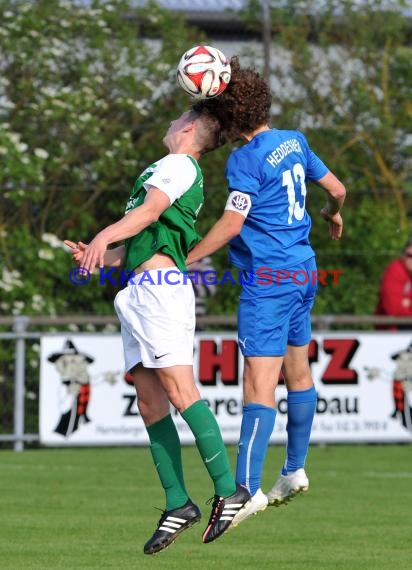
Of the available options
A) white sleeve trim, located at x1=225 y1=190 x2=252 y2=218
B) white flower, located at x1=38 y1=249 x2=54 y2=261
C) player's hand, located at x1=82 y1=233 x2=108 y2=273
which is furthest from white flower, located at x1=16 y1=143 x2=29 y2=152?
player's hand, located at x1=82 y1=233 x2=108 y2=273

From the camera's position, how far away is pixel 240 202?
666 cm

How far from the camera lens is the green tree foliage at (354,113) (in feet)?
46.7

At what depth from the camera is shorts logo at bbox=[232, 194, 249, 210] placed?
21.8 feet

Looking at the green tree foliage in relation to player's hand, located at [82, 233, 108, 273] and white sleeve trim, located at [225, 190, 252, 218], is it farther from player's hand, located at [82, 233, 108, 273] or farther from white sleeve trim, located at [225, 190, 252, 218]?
player's hand, located at [82, 233, 108, 273]

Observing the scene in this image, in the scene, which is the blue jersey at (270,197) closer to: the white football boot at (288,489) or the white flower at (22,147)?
the white football boot at (288,489)

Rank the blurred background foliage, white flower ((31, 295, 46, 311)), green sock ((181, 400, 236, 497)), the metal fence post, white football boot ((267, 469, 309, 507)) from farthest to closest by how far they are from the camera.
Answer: the blurred background foliage, white flower ((31, 295, 46, 311)), the metal fence post, white football boot ((267, 469, 309, 507)), green sock ((181, 400, 236, 497))

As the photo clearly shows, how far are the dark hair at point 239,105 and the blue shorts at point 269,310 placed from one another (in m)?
0.66

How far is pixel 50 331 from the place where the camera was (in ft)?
43.5

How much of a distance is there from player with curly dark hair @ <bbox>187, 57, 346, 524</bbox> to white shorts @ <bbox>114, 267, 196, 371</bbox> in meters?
0.34

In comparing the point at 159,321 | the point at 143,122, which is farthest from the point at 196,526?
the point at 143,122

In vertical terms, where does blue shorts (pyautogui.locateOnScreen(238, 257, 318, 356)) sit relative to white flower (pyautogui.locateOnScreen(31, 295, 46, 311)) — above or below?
below

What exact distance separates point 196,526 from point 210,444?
2059 mm

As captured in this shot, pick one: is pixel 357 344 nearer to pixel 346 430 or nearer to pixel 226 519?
pixel 346 430

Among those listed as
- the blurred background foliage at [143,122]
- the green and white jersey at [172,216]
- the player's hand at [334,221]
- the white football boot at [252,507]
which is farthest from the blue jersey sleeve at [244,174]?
the blurred background foliage at [143,122]
